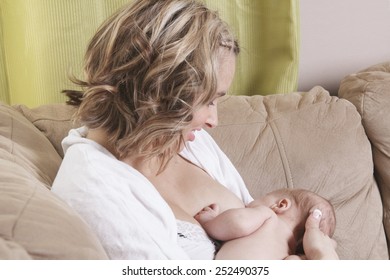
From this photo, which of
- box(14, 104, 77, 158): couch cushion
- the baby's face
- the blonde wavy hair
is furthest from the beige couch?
the blonde wavy hair

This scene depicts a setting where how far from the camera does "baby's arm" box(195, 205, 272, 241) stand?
1.29 meters

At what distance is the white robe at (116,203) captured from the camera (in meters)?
1.06

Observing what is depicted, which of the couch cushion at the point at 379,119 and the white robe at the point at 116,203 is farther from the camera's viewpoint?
the couch cushion at the point at 379,119

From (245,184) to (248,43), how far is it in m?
0.52

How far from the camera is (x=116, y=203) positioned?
3.56ft

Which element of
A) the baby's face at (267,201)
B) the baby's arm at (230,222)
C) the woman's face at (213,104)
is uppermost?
the woman's face at (213,104)

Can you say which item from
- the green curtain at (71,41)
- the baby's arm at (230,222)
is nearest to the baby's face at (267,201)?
the baby's arm at (230,222)

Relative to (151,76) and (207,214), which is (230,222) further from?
(151,76)

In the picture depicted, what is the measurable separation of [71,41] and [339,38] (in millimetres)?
772

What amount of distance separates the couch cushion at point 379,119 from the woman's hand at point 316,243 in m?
0.40

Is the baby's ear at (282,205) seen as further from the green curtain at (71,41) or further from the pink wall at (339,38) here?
the pink wall at (339,38)

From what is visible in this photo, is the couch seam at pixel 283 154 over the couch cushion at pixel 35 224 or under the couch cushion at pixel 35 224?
under
